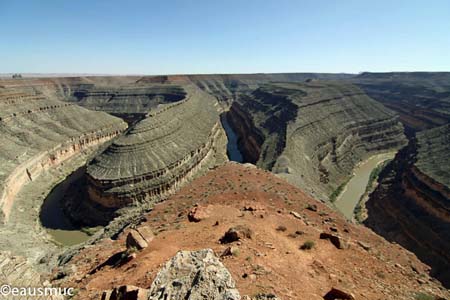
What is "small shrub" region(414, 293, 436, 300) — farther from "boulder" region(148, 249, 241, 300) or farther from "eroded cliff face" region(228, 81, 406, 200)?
"eroded cliff face" region(228, 81, 406, 200)

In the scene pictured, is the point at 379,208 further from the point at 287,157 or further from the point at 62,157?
the point at 62,157

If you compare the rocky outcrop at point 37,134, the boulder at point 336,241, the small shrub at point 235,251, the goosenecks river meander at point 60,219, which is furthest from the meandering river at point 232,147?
the small shrub at point 235,251

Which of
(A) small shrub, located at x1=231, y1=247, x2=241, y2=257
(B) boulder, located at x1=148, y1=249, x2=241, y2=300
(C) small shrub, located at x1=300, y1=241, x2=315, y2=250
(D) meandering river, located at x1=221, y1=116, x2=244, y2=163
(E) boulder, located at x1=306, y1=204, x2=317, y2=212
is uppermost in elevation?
(B) boulder, located at x1=148, y1=249, x2=241, y2=300

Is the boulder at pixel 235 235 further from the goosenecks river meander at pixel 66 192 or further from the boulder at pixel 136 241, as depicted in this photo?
the goosenecks river meander at pixel 66 192

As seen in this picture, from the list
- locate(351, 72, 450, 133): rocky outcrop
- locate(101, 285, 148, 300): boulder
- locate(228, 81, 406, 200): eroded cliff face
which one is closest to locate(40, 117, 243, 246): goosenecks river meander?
locate(228, 81, 406, 200): eroded cliff face

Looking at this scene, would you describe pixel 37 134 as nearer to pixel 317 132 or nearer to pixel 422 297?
pixel 317 132

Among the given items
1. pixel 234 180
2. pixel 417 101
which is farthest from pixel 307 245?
pixel 417 101

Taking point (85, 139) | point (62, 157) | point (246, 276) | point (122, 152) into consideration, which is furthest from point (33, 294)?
point (85, 139)

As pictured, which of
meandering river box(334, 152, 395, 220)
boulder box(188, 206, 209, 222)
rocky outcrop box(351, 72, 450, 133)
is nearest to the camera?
boulder box(188, 206, 209, 222)
